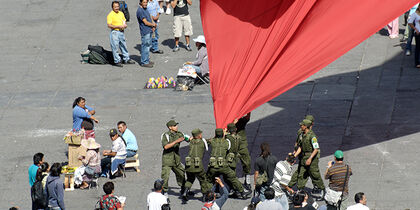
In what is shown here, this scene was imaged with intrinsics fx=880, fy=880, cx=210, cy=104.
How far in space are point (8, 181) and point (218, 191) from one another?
479 cm

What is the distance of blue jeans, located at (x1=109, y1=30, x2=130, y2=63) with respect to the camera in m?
25.1

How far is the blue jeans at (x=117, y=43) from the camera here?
25.1 meters

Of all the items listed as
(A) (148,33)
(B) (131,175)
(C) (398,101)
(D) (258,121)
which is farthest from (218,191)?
(A) (148,33)

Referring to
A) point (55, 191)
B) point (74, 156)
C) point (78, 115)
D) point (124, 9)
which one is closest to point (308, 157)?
point (55, 191)

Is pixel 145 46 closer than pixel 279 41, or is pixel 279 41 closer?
pixel 279 41

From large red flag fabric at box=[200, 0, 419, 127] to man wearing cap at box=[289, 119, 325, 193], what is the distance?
996mm

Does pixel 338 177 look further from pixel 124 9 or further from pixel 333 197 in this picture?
pixel 124 9

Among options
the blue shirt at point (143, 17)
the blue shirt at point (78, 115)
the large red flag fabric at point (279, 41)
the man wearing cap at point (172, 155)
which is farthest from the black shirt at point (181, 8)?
the man wearing cap at point (172, 155)

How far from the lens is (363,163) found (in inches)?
746

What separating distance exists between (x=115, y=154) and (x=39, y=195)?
8.71ft

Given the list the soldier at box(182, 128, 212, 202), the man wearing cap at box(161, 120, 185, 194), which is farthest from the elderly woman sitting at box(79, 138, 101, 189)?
the soldier at box(182, 128, 212, 202)

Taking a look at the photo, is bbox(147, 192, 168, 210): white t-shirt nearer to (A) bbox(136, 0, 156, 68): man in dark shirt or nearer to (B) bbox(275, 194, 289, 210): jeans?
(B) bbox(275, 194, 289, 210): jeans

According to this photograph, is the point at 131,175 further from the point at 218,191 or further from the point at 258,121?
the point at 258,121

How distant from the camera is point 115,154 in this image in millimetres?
18719
